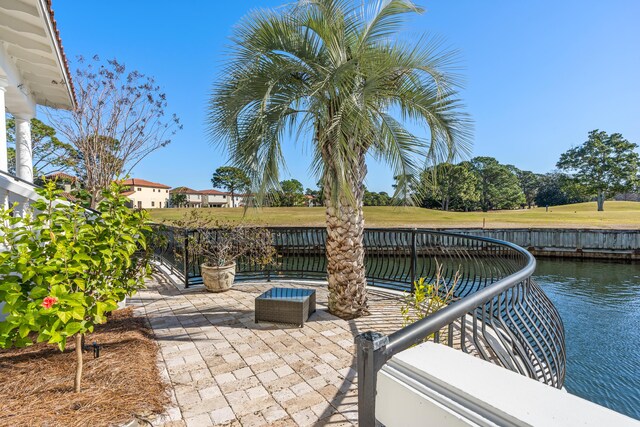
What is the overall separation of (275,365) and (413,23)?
14.2ft

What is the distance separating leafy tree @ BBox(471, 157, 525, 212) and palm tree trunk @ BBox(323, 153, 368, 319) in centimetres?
4983

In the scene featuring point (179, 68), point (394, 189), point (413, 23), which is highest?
point (179, 68)

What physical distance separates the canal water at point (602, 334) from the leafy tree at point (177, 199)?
6013 centimetres

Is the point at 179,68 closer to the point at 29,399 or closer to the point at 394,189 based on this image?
the point at 394,189

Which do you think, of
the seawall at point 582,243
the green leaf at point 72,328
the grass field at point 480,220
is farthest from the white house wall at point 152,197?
the green leaf at point 72,328

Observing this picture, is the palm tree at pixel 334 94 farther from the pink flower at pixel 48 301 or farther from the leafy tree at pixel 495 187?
the leafy tree at pixel 495 187

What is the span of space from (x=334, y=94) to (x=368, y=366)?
3026 millimetres

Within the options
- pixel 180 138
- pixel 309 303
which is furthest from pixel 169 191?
pixel 309 303

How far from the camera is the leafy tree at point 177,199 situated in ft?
193

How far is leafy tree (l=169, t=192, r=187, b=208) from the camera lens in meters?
58.9

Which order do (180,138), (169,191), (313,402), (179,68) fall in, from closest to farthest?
(313,402)
(179,68)
(180,138)
(169,191)

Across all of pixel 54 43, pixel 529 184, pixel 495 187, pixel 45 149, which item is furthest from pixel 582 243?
pixel 529 184

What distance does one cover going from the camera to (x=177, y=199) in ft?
196

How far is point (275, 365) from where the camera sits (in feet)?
10.1
